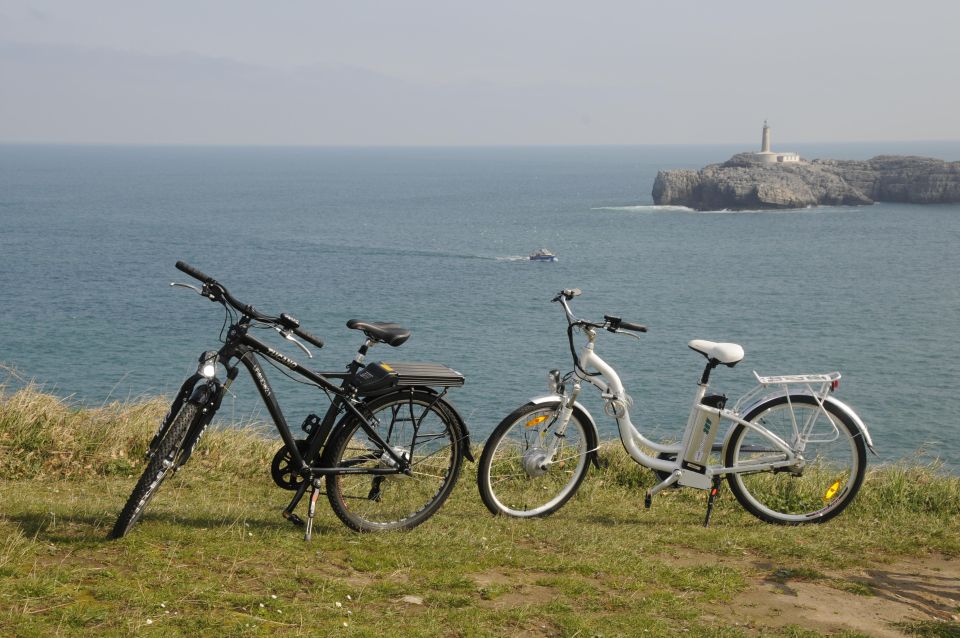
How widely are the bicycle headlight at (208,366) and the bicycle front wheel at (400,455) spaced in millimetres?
904

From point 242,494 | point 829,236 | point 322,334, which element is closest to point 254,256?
point 322,334

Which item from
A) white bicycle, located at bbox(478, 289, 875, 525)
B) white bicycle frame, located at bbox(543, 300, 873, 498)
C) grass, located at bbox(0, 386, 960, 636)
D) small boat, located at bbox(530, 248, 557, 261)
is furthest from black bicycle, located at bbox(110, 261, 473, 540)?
small boat, located at bbox(530, 248, 557, 261)

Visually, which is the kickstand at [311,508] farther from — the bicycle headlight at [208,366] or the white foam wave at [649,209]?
the white foam wave at [649,209]

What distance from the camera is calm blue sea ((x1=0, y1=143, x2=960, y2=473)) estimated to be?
130ft

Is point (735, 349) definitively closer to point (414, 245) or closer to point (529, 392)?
point (529, 392)

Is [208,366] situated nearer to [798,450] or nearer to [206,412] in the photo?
[206,412]

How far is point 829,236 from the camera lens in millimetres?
102188

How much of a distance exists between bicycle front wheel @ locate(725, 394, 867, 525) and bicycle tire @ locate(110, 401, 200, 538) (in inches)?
146

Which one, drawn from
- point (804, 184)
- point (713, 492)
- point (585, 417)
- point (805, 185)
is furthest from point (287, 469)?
point (804, 184)

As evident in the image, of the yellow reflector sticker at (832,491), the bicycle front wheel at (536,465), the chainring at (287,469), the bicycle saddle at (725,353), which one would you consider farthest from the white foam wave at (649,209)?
the chainring at (287,469)

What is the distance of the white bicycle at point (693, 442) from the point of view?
6.63m

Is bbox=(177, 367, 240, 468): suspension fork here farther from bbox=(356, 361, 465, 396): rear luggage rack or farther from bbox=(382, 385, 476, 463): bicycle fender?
bbox=(382, 385, 476, 463): bicycle fender

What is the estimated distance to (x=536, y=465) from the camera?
6914mm

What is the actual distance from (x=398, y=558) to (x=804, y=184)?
5443 inches
